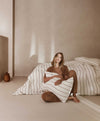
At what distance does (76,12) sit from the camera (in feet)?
14.2

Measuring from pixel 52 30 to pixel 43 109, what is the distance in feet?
8.71

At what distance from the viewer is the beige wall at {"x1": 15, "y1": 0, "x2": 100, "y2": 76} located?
4.26m

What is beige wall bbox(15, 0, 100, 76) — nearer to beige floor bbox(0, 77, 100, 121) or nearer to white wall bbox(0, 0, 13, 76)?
white wall bbox(0, 0, 13, 76)

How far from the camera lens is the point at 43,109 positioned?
2.03m

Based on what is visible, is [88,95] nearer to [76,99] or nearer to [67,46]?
[76,99]

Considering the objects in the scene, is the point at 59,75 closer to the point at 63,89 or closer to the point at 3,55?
the point at 63,89

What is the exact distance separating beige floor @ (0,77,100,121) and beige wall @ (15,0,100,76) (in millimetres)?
1940

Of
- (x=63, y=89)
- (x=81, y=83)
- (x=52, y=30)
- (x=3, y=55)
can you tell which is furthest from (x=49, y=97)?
(x=52, y=30)

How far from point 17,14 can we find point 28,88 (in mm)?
2263

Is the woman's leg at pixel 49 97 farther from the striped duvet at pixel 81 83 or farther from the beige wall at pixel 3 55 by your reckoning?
the beige wall at pixel 3 55

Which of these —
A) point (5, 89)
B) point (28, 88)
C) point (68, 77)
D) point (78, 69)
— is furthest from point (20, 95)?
point (78, 69)

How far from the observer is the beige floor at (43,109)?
1802 millimetres

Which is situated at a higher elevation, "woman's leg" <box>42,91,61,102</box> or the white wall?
the white wall

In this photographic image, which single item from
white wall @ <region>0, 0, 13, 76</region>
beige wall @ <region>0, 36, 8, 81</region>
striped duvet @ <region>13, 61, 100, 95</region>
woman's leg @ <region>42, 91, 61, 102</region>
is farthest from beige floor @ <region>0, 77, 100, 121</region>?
white wall @ <region>0, 0, 13, 76</region>
